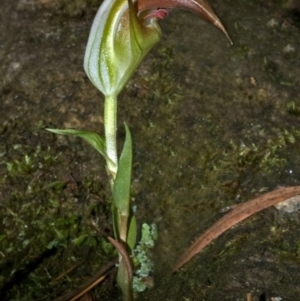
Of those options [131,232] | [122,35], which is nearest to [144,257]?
[131,232]

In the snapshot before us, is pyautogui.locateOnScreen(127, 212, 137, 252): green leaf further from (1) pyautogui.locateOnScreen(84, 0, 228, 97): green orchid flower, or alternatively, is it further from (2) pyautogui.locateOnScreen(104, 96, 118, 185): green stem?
(1) pyautogui.locateOnScreen(84, 0, 228, 97): green orchid flower

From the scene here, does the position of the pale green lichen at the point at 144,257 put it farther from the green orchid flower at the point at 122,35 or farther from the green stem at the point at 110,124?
the green orchid flower at the point at 122,35

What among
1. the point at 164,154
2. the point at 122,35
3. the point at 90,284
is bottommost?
the point at 90,284

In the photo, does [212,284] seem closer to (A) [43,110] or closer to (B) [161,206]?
(B) [161,206]

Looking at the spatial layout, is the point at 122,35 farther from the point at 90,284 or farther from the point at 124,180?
the point at 90,284

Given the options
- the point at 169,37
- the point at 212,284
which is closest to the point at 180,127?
the point at 169,37
